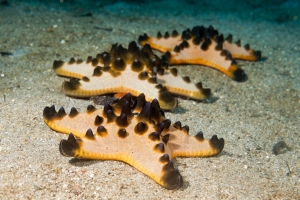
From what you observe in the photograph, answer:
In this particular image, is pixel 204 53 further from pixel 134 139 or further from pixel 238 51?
pixel 134 139

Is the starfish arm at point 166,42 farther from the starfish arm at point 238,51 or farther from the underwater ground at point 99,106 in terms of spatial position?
the starfish arm at point 238,51

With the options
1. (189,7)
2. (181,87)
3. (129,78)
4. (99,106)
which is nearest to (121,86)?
(129,78)

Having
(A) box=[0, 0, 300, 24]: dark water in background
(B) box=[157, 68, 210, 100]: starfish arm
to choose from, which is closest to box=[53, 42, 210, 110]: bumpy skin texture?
(B) box=[157, 68, 210, 100]: starfish arm

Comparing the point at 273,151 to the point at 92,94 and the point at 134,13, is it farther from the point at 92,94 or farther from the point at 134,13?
the point at 134,13

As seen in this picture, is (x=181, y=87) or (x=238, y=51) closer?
(x=181, y=87)

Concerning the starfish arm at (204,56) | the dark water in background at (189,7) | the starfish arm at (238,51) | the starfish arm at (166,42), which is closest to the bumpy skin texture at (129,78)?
the starfish arm at (204,56)

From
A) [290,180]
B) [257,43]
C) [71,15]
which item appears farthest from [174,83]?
[71,15]

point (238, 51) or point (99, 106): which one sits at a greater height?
point (238, 51)
